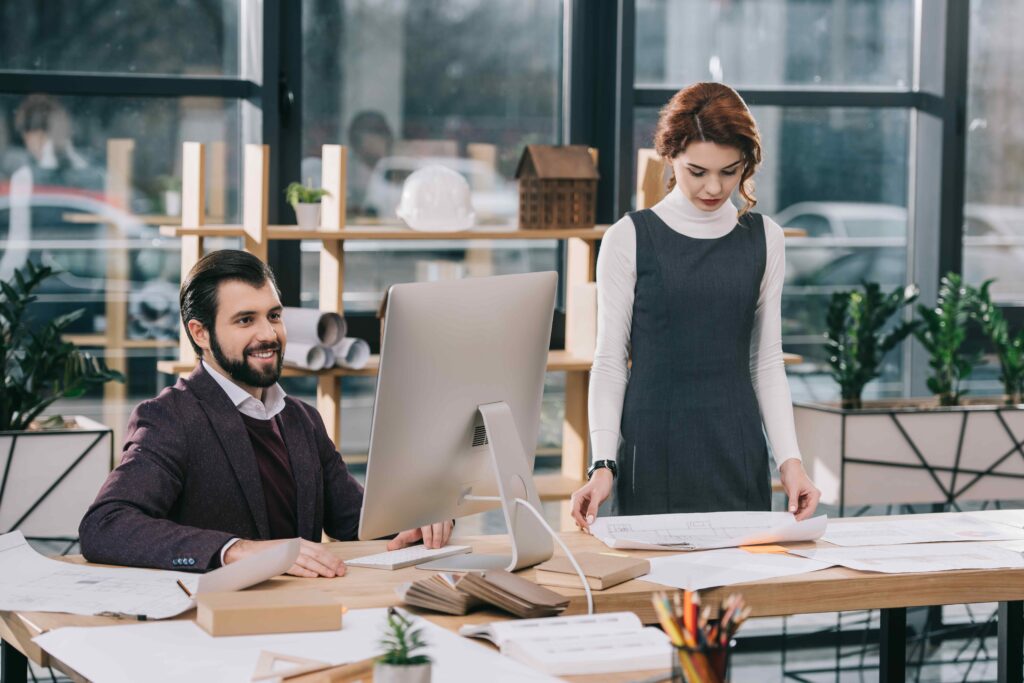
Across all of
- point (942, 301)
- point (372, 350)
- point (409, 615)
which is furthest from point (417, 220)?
point (409, 615)

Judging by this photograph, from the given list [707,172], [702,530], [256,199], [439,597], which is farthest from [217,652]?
[256,199]

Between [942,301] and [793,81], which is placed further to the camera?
[793,81]

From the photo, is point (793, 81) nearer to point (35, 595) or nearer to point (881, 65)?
point (881, 65)

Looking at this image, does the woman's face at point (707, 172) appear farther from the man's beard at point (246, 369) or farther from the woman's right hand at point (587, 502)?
the man's beard at point (246, 369)

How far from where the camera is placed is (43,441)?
139 inches

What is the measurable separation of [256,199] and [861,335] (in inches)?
72.1

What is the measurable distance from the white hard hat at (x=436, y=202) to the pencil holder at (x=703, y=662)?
2621 mm

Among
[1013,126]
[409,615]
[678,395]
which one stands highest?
[1013,126]

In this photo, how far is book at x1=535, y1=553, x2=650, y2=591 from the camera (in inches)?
82.4

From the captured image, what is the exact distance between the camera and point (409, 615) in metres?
1.98

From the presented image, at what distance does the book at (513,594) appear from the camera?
76.8 inches

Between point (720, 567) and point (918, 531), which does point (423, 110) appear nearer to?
point (918, 531)

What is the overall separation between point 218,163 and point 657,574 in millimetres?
2576

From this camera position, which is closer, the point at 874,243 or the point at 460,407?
the point at 460,407
